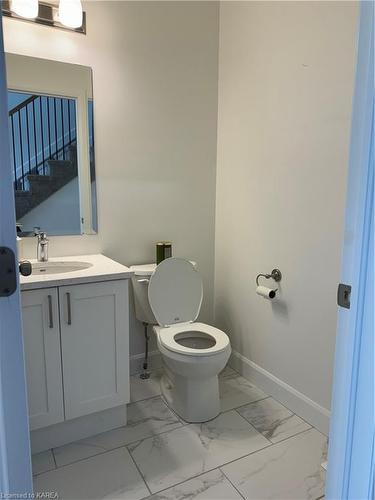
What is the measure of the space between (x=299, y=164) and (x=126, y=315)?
121 centimetres

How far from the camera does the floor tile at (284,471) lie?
1463 mm

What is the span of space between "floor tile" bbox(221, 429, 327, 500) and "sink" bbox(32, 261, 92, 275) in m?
1.25

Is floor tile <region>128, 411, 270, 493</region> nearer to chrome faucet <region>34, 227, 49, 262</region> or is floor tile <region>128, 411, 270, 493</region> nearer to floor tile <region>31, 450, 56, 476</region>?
floor tile <region>31, 450, 56, 476</region>

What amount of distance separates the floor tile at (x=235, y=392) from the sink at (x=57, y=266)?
1161 mm

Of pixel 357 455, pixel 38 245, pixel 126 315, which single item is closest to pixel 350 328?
pixel 357 455

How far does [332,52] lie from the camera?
165 centimetres

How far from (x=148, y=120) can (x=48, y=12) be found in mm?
763

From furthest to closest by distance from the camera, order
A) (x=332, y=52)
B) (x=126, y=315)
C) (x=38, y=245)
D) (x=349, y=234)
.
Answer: (x=38, y=245)
(x=126, y=315)
(x=332, y=52)
(x=349, y=234)

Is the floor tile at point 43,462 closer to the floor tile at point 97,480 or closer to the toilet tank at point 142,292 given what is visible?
the floor tile at point 97,480

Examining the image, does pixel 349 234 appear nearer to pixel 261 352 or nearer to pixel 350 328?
pixel 350 328

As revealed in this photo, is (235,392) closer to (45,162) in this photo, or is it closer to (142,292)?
(142,292)

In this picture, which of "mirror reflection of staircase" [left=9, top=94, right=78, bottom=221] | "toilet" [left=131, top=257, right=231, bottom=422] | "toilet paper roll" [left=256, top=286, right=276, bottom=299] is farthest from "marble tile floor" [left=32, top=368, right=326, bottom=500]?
"mirror reflection of staircase" [left=9, top=94, right=78, bottom=221]

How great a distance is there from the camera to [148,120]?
7.44 feet

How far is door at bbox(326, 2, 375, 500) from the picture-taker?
797 millimetres
